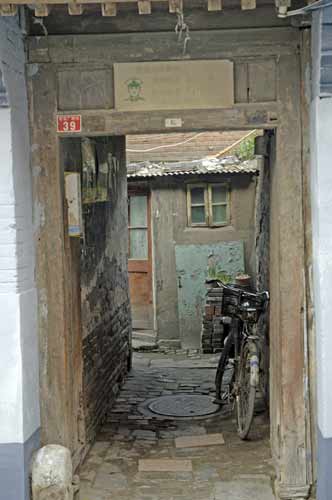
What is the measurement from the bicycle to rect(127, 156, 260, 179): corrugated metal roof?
4.96 meters

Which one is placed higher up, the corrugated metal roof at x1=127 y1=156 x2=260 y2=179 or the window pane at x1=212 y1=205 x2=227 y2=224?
the corrugated metal roof at x1=127 y1=156 x2=260 y2=179

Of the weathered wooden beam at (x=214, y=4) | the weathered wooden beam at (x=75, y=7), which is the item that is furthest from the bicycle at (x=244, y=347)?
the weathered wooden beam at (x=75, y=7)

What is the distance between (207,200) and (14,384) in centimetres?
814

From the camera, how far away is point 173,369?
32.9 ft

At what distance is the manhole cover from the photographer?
746 centimetres

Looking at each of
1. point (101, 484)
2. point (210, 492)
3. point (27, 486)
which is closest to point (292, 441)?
point (210, 492)

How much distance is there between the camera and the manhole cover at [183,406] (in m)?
7.46

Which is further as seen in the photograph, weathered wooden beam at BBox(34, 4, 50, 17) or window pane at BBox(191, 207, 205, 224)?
window pane at BBox(191, 207, 205, 224)

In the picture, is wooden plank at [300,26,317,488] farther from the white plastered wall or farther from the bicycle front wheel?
the white plastered wall

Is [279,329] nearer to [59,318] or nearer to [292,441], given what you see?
[292,441]

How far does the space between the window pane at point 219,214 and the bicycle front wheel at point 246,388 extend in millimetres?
6027

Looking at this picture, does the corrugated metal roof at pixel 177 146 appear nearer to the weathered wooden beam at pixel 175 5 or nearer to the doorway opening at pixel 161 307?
the doorway opening at pixel 161 307

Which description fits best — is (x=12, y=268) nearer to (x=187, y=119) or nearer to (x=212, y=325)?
(x=187, y=119)

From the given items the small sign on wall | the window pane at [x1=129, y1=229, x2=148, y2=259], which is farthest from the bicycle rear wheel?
the window pane at [x1=129, y1=229, x2=148, y2=259]
